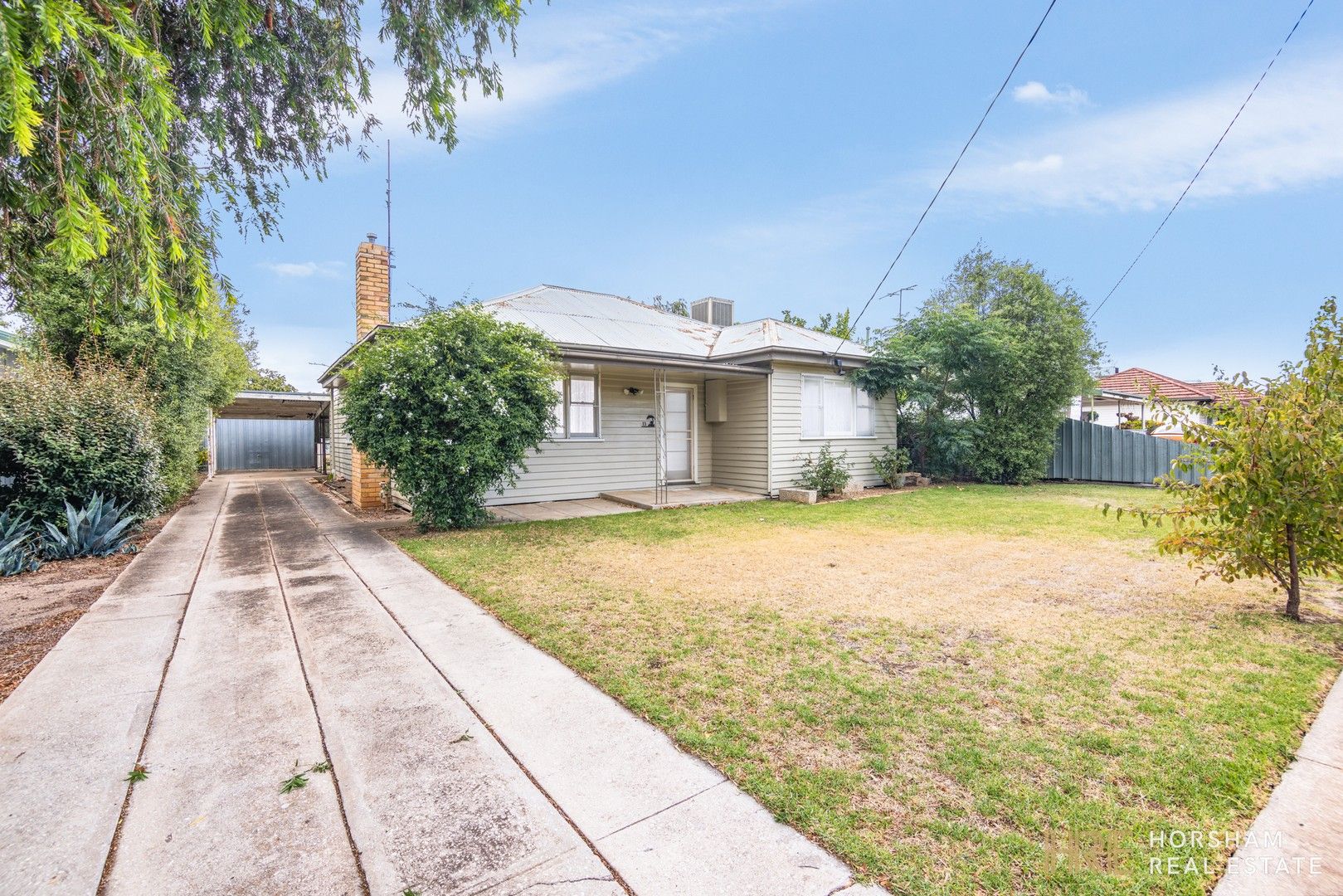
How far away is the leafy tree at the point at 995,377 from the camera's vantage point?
12930 mm

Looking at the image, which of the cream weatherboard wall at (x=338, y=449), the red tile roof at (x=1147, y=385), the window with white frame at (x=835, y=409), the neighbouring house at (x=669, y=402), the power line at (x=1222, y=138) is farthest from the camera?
the red tile roof at (x=1147, y=385)

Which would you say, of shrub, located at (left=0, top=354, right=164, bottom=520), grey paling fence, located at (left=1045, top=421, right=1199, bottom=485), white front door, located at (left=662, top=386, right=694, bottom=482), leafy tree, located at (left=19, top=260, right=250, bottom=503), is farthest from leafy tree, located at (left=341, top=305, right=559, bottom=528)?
grey paling fence, located at (left=1045, top=421, right=1199, bottom=485)

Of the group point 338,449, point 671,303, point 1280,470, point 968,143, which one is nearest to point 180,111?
point 1280,470

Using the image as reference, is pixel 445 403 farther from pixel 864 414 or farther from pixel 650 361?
pixel 864 414

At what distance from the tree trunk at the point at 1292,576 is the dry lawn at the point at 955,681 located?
127 mm

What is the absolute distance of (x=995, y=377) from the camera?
1345 cm

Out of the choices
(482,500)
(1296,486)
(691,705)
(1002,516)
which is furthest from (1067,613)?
(482,500)

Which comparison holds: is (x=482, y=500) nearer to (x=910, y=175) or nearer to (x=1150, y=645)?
(x=1150, y=645)

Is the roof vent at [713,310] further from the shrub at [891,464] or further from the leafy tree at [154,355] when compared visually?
the leafy tree at [154,355]

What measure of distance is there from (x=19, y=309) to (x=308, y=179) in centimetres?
239

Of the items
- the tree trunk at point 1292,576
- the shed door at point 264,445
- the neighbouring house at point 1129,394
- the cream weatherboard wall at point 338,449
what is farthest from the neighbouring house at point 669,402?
the shed door at point 264,445

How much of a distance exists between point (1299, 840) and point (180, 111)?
5.60m

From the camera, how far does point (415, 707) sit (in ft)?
9.48

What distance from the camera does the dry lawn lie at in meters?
2.01
